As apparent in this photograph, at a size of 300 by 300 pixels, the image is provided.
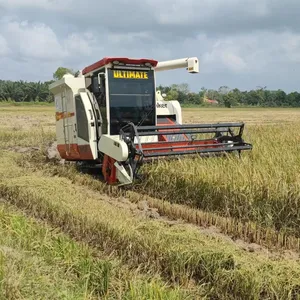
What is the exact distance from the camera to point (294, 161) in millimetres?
6531

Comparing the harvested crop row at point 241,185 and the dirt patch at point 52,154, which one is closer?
the harvested crop row at point 241,185

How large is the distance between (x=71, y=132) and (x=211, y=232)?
5311 millimetres

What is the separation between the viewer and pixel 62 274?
351cm

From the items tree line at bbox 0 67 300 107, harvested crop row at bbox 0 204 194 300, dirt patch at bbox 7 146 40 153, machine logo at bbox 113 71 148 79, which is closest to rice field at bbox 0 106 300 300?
harvested crop row at bbox 0 204 194 300

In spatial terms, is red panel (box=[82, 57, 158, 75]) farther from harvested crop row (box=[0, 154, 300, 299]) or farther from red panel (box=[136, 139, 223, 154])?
harvested crop row (box=[0, 154, 300, 299])

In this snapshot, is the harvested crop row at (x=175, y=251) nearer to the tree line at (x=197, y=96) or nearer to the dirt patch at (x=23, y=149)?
the dirt patch at (x=23, y=149)

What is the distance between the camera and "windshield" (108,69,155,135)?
8.09 m

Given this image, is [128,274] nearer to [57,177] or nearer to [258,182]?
[258,182]

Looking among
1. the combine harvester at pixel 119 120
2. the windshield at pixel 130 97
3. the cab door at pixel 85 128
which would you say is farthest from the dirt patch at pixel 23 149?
the windshield at pixel 130 97

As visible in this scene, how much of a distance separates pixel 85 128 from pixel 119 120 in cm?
82

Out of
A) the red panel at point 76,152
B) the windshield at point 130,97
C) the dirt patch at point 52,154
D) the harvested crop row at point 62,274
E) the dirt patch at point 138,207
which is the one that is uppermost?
the windshield at point 130,97

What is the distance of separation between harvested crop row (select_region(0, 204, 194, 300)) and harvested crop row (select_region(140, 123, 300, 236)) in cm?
221

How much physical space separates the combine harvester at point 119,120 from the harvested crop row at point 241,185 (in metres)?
0.41

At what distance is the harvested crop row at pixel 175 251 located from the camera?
3.43m
